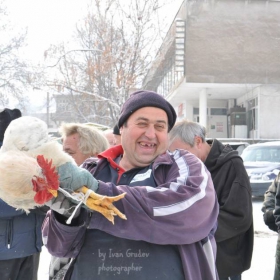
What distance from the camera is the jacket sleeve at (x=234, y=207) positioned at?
2.56 m

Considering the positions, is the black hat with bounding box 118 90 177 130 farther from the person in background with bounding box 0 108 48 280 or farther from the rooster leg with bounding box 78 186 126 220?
the person in background with bounding box 0 108 48 280

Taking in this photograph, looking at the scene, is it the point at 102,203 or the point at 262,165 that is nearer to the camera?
the point at 102,203

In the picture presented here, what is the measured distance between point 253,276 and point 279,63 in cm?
2135

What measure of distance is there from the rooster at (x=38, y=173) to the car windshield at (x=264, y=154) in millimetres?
11008

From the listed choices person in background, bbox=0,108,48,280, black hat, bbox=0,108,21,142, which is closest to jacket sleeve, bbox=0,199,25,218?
person in background, bbox=0,108,48,280

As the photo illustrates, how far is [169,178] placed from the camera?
5.32ft

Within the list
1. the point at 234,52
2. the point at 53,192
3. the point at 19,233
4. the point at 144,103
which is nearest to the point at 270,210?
the point at 19,233

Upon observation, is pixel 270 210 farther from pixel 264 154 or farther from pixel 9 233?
pixel 264 154

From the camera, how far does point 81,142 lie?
3344 millimetres

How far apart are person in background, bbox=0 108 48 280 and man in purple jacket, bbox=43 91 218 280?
3.95ft

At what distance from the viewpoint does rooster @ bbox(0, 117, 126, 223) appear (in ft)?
4.13

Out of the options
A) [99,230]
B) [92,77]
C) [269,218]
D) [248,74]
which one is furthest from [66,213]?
[248,74]

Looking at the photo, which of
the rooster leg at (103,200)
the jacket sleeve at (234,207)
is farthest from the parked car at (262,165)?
the rooster leg at (103,200)

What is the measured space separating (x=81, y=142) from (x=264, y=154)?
9.63 m
